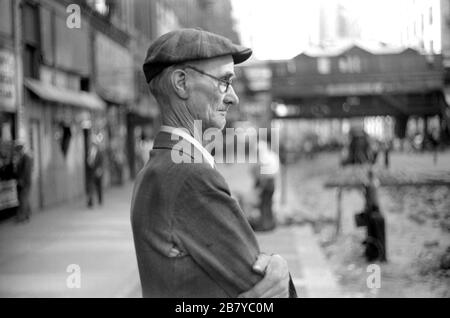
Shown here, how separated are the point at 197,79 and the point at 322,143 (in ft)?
13.3

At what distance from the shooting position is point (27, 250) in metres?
5.73

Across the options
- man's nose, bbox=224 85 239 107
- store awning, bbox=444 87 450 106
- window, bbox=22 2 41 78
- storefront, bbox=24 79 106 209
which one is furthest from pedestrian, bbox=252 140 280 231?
man's nose, bbox=224 85 239 107

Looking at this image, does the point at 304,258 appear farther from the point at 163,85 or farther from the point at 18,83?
the point at 163,85

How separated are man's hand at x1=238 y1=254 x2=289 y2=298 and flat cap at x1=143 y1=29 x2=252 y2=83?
47 cm

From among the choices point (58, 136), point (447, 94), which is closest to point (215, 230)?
point (447, 94)

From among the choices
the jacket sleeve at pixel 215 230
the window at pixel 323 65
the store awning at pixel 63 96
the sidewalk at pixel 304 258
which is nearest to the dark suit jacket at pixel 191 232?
the jacket sleeve at pixel 215 230

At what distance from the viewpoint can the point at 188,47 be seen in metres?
1.32

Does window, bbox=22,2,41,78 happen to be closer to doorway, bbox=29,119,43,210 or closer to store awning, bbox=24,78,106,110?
store awning, bbox=24,78,106,110

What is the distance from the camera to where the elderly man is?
3.98 feet

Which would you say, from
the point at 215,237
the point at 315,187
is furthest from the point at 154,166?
the point at 315,187

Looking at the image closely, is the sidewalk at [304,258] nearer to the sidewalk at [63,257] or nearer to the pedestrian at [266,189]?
the pedestrian at [266,189]

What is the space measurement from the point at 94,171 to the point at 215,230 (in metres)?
9.78

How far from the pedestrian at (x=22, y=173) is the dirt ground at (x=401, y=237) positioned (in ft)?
8.64

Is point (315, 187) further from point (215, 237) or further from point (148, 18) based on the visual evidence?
point (215, 237)
